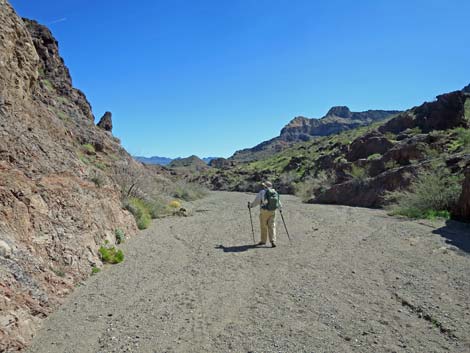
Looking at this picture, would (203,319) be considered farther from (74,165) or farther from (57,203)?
(74,165)

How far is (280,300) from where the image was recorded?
24.5 ft

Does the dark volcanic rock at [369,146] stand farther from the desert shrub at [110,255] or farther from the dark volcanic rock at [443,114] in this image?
the desert shrub at [110,255]

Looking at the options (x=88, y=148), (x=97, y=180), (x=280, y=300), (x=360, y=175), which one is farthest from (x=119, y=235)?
(x=360, y=175)

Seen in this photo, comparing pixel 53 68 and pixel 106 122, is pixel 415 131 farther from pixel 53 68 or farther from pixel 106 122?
pixel 53 68

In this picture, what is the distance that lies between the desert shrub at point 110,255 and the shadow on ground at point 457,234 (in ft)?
30.2

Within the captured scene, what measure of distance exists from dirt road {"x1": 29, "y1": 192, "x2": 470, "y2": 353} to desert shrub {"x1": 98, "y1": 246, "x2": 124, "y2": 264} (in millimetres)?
300

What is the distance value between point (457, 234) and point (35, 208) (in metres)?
12.1

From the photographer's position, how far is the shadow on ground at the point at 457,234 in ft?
36.8

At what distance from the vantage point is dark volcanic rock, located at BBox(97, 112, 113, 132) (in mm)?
36969

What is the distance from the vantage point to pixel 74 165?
45.2ft

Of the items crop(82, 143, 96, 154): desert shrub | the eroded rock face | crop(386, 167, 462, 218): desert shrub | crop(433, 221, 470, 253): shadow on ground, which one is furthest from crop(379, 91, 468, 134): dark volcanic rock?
the eroded rock face

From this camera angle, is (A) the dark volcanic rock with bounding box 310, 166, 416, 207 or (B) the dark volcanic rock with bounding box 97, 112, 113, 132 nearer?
(A) the dark volcanic rock with bounding box 310, 166, 416, 207

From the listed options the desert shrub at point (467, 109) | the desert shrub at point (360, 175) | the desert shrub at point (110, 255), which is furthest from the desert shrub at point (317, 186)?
the desert shrub at point (110, 255)

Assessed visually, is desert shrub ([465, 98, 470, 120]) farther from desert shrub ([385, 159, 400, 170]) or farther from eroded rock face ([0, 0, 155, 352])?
eroded rock face ([0, 0, 155, 352])
